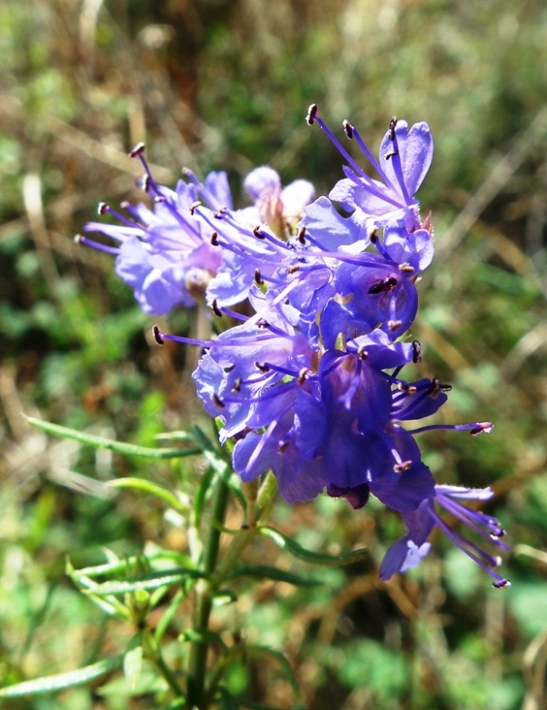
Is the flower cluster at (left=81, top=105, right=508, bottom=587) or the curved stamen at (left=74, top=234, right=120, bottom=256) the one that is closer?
the flower cluster at (left=81, top=105, right=508, bottom=587)

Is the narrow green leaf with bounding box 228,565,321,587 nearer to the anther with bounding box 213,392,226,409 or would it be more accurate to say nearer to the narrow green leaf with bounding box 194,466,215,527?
the narrow green leaf with bounding box 194,466,215,527

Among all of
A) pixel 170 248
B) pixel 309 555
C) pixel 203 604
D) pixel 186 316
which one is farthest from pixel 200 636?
pixel 186 316

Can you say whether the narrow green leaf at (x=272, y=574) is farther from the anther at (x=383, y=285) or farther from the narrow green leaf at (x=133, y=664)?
the anther at (x=383, y=285)

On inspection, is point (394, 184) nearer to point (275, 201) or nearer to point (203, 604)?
point (275, 201)

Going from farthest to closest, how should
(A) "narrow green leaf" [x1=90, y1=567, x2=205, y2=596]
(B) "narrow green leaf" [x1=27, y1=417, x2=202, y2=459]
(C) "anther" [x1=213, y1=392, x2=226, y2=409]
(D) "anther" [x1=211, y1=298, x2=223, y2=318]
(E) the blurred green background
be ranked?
(E) the blurred green background, (B) "narrow green leaf" [x1=27, y1=417, x2=202, y2=459], (A) "narrow green leaf" [x1=90, y1=567, x2=205, y2=596], (D) "anther" [x1=211, y1=298, x2=223, y2=318], (C) "anther" [x1=213, y1=392, x2=226, y2=409]

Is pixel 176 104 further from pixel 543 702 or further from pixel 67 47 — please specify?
pixel 543 702

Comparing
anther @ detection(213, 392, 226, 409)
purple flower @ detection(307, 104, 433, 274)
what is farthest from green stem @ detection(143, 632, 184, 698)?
purple flower @ detection(307, 104, 433, 274)

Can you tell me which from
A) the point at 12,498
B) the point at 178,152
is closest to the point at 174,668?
the point at 12,498
